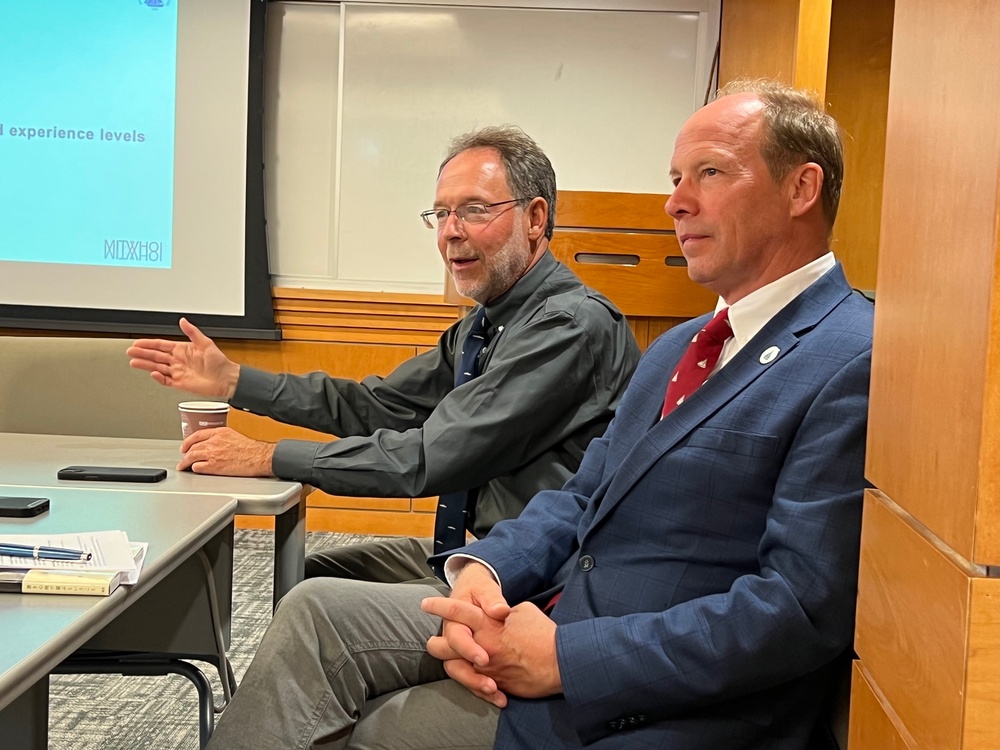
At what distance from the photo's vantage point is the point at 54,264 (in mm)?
4340

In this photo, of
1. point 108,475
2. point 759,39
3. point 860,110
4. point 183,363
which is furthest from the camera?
point 759,39

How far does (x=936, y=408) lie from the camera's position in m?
0.80

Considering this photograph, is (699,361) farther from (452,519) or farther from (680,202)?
(452,519)

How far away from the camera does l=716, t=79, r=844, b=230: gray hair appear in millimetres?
1530

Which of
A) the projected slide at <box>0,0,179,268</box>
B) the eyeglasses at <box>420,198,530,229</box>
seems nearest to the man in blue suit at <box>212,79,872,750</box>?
the eyeglasses at <box>420,198,530,229</box>

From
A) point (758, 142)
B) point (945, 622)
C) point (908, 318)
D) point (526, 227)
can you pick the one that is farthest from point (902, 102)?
point (526, 227)

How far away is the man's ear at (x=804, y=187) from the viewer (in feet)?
4.98

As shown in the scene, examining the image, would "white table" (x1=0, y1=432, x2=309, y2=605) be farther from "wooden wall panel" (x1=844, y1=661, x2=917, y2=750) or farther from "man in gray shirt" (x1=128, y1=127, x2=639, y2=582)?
"wooden wall panel" (x1=844, y1=661, x2=917, y2=750)

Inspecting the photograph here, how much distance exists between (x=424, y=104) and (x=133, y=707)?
2626 mm

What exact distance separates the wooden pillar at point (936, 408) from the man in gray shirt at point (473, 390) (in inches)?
39.8

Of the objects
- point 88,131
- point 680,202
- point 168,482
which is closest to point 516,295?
point 680,202

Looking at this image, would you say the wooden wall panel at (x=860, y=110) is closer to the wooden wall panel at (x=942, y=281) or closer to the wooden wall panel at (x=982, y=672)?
the wooden wall panel at (x=942, y=281)

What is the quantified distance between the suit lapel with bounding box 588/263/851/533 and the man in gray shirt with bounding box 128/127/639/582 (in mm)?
548

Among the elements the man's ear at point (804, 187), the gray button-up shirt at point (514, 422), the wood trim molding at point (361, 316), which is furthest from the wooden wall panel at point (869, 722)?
the wood trim molding at point (361, 316)
